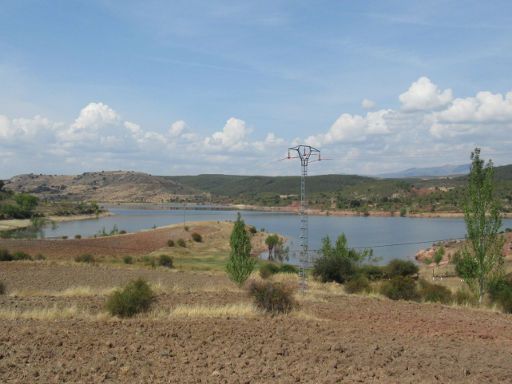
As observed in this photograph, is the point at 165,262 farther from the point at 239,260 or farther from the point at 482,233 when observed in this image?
the point at 482,233

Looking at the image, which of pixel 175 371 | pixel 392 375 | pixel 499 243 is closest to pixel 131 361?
pixel 175 371

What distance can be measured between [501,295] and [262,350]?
15935mm

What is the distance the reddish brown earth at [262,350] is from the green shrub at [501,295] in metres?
5.96

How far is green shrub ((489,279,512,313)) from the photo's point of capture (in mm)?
23125

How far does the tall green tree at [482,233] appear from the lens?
2530cm

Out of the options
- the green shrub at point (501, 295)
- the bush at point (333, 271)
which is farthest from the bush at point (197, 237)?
the green shrub at point (501, 295)

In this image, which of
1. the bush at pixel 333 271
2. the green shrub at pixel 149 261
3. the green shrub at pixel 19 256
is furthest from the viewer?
the green shrub at pixel 149 261

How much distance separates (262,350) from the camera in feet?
38.6

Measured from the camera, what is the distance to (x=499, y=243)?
25.6 metres

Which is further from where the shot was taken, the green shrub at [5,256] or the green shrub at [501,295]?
the green shrub at [5,256]

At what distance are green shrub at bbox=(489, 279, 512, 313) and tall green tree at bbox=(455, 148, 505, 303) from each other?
30 cm

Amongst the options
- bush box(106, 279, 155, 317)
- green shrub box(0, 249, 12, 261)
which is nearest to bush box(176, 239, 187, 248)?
green shrub box(0, 249, 12, 261)

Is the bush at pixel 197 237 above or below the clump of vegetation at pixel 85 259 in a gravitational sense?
below

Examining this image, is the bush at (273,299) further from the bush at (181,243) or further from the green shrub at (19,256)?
the bush at (181,243)
